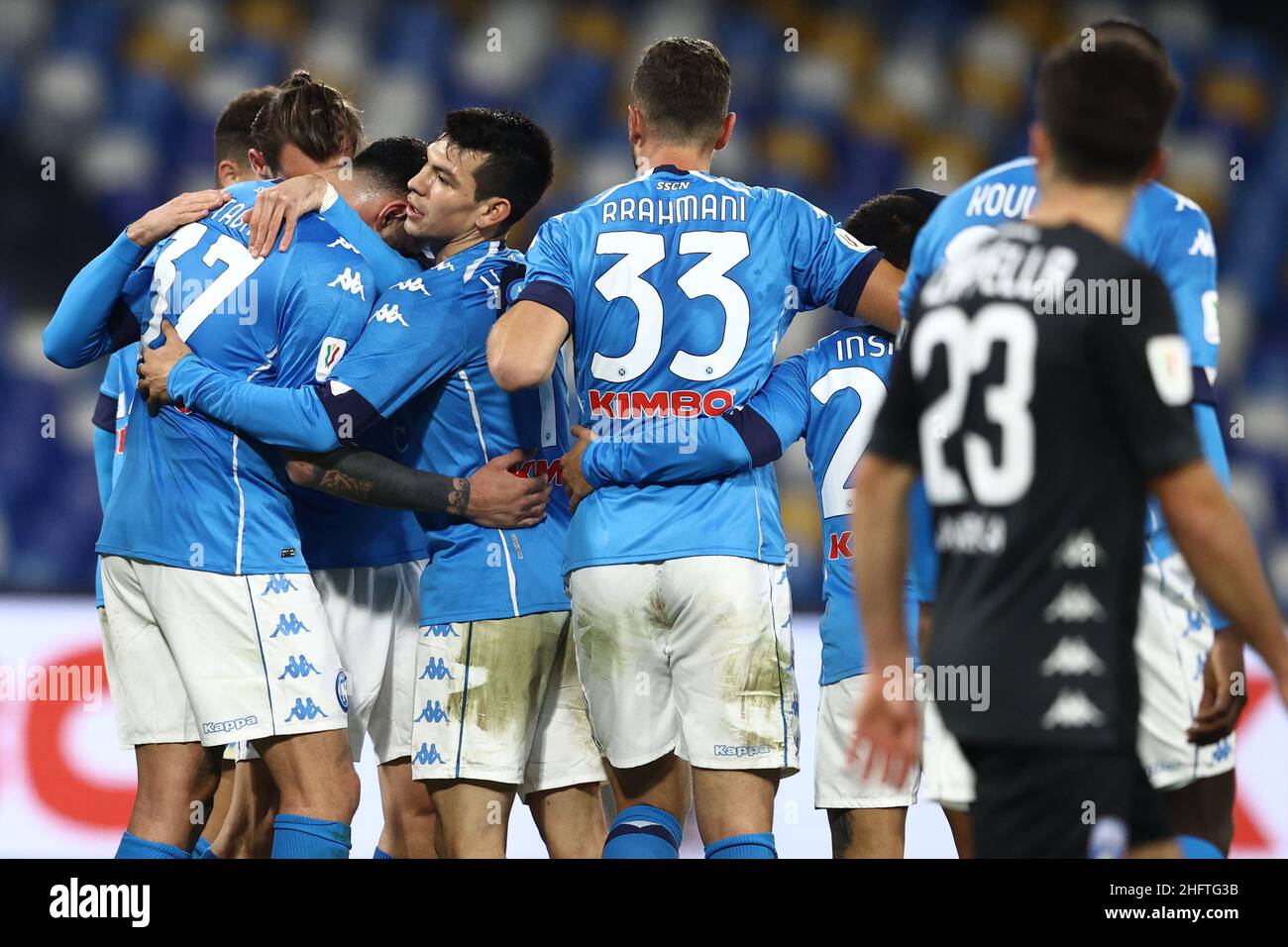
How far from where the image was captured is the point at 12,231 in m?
6.39

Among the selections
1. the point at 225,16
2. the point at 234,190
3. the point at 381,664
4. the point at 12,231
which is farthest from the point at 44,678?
the point at 225,16

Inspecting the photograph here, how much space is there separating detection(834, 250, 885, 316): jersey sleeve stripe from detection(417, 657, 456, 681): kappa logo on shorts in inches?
44.6

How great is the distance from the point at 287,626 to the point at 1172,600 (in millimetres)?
1763

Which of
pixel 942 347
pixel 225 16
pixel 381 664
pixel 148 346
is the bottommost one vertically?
pixel 381 664

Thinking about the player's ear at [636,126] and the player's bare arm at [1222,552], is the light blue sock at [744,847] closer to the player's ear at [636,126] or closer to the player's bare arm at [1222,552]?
the player's bare arm at [1222,552]

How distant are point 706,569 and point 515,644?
0.47 meters

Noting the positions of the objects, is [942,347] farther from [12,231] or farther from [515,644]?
[12,231]

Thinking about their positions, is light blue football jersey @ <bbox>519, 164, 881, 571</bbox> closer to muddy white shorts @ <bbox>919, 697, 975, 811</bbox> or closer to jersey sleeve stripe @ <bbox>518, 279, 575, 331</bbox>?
jersey sleeve stripe @ <bbox>518, 279, 575, 331</bbox>

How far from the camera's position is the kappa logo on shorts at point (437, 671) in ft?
10.5

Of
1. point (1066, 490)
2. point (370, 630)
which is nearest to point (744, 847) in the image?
point (370, 630)

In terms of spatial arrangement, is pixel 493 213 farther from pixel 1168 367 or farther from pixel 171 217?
pixel 1168 367
